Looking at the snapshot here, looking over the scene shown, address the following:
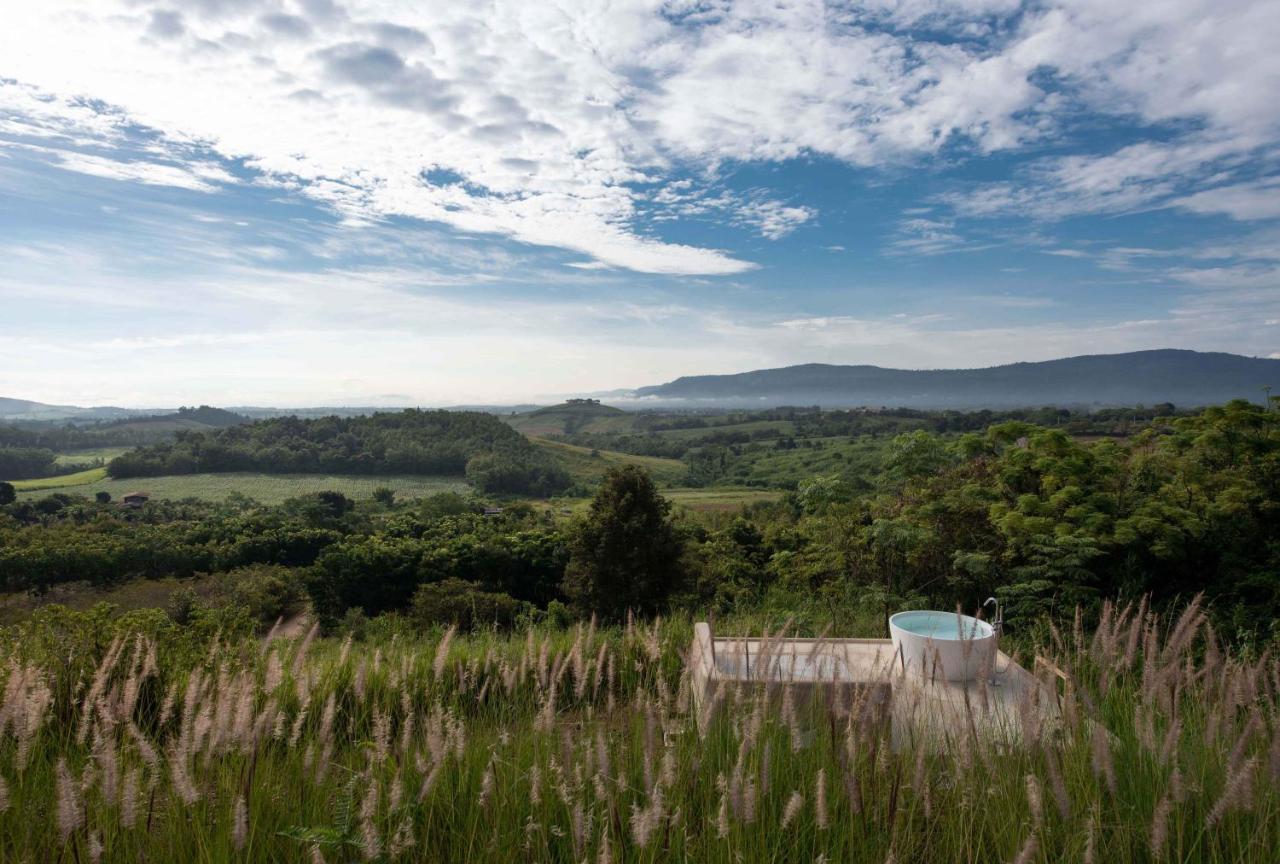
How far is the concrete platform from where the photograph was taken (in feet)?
7.37

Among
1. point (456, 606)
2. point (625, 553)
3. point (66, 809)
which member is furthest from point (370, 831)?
point (456, 606)

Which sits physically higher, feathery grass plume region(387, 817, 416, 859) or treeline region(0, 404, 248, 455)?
feathery grass plume region(387, 817, 416, 859)

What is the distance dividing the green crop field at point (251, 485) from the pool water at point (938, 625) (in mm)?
78841

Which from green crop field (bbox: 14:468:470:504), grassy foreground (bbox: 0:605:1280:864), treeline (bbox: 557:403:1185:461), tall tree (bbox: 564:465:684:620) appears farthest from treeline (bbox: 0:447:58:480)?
grassy foreground (bbox: 0:605:1280:864)

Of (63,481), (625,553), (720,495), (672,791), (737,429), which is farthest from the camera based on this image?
(737,429)

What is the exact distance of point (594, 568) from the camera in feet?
60.7

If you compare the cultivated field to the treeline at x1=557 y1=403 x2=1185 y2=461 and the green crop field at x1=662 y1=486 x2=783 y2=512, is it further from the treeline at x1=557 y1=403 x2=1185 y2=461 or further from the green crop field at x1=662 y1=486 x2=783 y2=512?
the green crop field at x1=662 y1=486 x2=783 y2=512

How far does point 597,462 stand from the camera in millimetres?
106312

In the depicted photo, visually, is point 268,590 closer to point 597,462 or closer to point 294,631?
point 294,631

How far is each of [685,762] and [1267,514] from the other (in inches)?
323

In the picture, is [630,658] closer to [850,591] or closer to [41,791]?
[41,791]

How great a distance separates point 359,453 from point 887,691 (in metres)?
110

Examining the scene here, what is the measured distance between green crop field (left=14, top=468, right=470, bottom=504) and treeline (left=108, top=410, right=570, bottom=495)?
7.60 feet

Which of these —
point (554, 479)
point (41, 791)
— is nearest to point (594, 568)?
point (41, 791)
